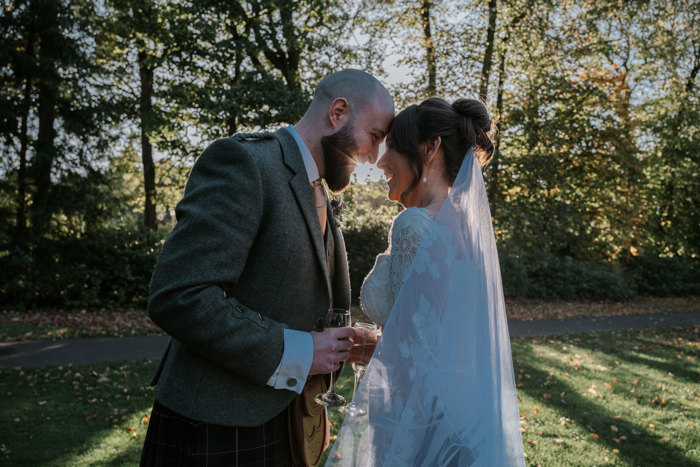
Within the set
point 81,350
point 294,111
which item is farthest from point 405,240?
point 294,111

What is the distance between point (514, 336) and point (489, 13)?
9186 mm

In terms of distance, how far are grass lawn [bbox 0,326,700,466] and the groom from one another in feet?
10.8

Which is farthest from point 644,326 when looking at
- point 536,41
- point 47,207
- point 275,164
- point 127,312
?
point 47,207

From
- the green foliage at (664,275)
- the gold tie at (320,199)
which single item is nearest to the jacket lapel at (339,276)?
the gold tie at (320,199)

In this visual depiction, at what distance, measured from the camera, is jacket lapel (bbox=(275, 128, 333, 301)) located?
76.1 inches

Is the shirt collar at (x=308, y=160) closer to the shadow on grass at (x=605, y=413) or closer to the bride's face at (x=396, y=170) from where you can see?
the bride's face at (x=396, y=170)

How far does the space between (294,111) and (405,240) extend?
11.6 metres

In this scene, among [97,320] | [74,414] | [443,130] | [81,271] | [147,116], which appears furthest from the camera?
[147,116]

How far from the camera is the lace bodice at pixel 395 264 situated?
Result: 2049 mm

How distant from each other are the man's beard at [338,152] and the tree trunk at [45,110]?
40.3 feet

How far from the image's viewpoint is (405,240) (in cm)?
207

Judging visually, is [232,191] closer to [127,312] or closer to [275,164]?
[275,164]

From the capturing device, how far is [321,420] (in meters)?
2.15

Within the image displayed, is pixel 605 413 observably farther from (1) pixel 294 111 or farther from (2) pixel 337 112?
(1) pixel 294 111
